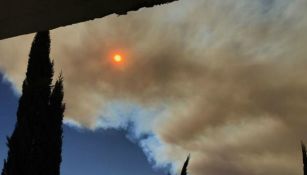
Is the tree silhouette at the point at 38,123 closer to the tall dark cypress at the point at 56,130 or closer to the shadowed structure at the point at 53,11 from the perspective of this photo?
the tall dark cypress at the point at 56,130

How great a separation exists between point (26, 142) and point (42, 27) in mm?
22218

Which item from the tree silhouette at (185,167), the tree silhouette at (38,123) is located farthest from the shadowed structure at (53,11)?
the tree silhouette at (185,167)

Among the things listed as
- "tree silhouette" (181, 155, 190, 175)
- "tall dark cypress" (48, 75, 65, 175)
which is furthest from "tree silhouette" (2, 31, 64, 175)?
"tree silhouette" (181, 155, 190, 175)

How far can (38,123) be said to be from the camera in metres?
23.9

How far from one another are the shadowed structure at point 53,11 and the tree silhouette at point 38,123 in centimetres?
2173

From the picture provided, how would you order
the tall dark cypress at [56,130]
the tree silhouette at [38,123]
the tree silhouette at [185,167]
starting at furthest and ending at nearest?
the tree silhouette at [185,167] → the tall dark cypress at [56,130] → the tree silhouette at [38,123]

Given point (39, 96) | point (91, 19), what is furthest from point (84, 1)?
point (39, 96)

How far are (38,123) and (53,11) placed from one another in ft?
76.4

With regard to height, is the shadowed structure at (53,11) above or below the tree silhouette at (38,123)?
below

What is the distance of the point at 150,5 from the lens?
1.45m

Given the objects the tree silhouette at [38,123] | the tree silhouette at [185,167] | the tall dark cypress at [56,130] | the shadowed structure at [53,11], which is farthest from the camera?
the tree silhouette at [185,167]

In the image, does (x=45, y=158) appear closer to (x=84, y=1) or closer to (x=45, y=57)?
(x=45, y=57)

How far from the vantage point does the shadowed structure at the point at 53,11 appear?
1.43 m

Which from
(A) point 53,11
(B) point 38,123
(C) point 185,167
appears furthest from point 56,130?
(A) point 53,11
